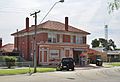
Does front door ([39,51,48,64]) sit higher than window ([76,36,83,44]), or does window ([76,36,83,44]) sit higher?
window ([76,36,83,44])

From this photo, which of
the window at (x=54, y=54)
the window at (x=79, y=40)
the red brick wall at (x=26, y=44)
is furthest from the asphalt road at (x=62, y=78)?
the window at (x=79, y=40)

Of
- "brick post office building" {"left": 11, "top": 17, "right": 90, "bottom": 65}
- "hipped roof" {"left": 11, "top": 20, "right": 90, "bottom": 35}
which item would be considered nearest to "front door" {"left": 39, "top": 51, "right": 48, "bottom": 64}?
"brick post office building" {"left": 11, "top": 17, "right": 90, "bottom": 65}

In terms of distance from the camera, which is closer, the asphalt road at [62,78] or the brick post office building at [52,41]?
the asphalt road at [62,78]

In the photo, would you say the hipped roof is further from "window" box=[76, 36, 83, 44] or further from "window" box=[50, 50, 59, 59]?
"window" box=[50, 50, 59, 59]

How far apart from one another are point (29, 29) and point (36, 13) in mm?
25403

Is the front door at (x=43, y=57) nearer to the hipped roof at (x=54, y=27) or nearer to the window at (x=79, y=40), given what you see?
the hipped roof at (x=54, y=27)

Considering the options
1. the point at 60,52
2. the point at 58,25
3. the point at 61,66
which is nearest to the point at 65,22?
the point at 58,25

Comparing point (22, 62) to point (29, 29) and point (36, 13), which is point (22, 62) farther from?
point (36, 13)

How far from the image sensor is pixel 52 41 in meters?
62.6

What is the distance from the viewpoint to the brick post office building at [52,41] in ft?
201

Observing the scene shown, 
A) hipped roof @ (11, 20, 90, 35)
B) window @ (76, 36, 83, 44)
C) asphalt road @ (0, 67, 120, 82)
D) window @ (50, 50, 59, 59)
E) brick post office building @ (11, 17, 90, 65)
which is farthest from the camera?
window @ (76, 36, 83, 44)

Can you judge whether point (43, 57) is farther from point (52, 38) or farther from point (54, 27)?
point (54, 27)

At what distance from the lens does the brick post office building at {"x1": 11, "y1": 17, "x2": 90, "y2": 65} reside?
61.2 metres

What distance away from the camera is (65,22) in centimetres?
6756
